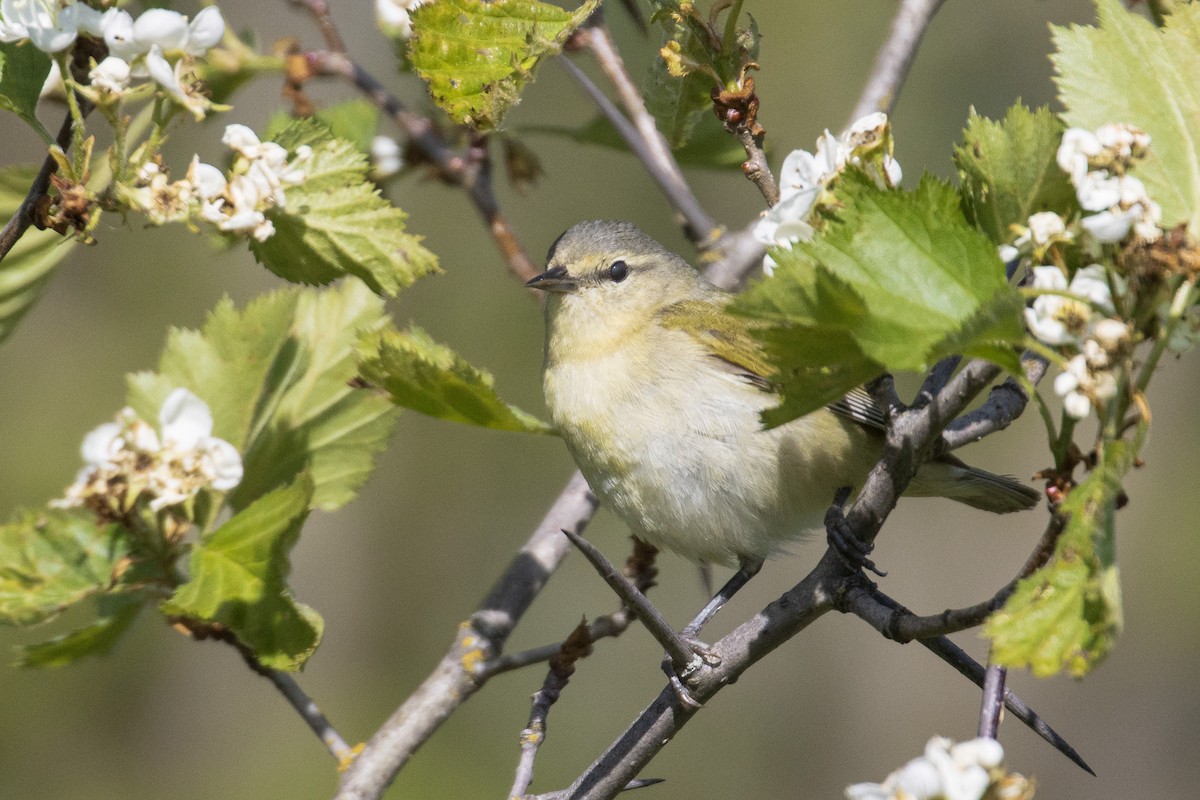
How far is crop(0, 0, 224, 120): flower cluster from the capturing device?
166cm

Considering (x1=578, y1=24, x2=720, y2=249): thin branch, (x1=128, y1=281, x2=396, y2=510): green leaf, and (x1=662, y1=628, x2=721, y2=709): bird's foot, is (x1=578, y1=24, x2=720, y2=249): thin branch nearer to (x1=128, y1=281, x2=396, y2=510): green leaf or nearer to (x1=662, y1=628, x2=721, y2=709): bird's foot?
(x1=128, y1=281, x2=396, y2=510): green leaf

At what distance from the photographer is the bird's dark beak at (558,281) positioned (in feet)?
11.0

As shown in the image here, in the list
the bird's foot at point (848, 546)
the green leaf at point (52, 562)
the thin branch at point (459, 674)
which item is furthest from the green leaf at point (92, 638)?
the bird's foot at point (848, 546)

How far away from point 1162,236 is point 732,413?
1.70 meters

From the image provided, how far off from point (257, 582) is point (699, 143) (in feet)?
5.43

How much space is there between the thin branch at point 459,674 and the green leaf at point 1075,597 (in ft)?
4.88

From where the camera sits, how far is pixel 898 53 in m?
2.95

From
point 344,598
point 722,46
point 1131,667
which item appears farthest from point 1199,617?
point 722,46

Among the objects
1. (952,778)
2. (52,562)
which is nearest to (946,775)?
(952,778)

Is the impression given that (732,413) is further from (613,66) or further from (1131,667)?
(1131,667)

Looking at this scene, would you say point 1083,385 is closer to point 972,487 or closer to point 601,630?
point 601,630

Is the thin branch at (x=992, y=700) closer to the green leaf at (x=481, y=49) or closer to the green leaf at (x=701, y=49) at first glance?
the green leaf at (x=701, y=49)

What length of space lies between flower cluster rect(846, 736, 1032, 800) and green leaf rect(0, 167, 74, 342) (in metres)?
1.70

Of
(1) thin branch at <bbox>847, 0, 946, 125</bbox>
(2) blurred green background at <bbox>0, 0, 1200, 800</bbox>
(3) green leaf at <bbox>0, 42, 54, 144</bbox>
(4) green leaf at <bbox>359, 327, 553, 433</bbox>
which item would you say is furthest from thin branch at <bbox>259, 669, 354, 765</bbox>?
(2) blurred green background at <bbox>0, 0, 1200, 800</bbox>
